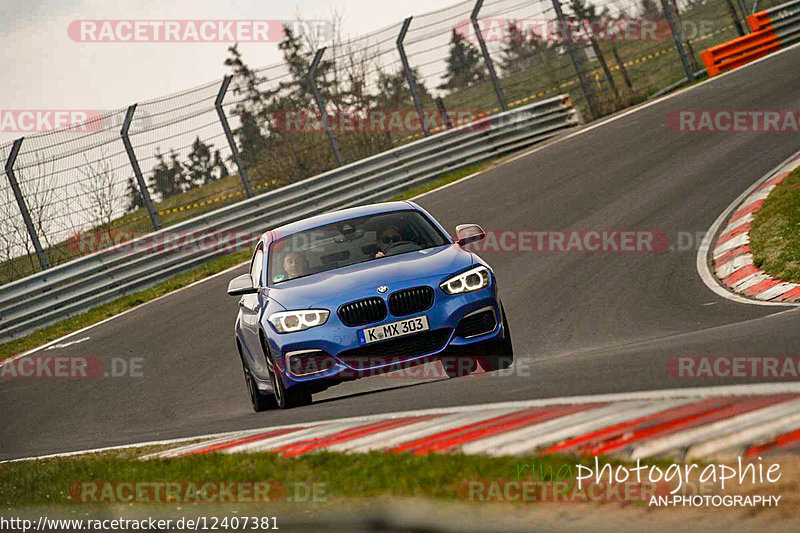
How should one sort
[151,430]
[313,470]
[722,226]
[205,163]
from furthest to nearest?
1. [205,163]
2. [722,226]
3. [151,430]
4. [313,470]

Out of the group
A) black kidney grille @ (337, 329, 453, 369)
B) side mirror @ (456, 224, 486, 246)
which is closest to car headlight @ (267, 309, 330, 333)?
black kidney grille @ (337, 329, 453, 369)

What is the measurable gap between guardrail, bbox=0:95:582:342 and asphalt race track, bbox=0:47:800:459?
147cm

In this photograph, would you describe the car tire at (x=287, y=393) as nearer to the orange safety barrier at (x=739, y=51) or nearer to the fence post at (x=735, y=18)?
the orange safety barrier at (x=739, y=51)

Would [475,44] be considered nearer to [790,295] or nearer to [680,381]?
[790,295]

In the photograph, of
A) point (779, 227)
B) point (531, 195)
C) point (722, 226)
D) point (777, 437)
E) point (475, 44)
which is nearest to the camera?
point (777, 437)

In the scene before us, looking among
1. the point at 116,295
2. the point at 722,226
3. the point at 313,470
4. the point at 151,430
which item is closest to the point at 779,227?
the point at 722,226

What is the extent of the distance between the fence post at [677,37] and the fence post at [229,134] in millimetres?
11038

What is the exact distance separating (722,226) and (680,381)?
837cm

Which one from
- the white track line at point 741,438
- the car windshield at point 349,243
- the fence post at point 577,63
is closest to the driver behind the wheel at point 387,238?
the car windshield at point 349,243

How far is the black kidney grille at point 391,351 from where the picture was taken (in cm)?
844

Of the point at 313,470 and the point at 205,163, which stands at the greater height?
the point at 205,163

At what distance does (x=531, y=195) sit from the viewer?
1866 centimetres

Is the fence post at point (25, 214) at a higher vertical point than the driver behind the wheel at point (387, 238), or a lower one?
higher

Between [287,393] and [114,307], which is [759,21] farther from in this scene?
[287,393]
